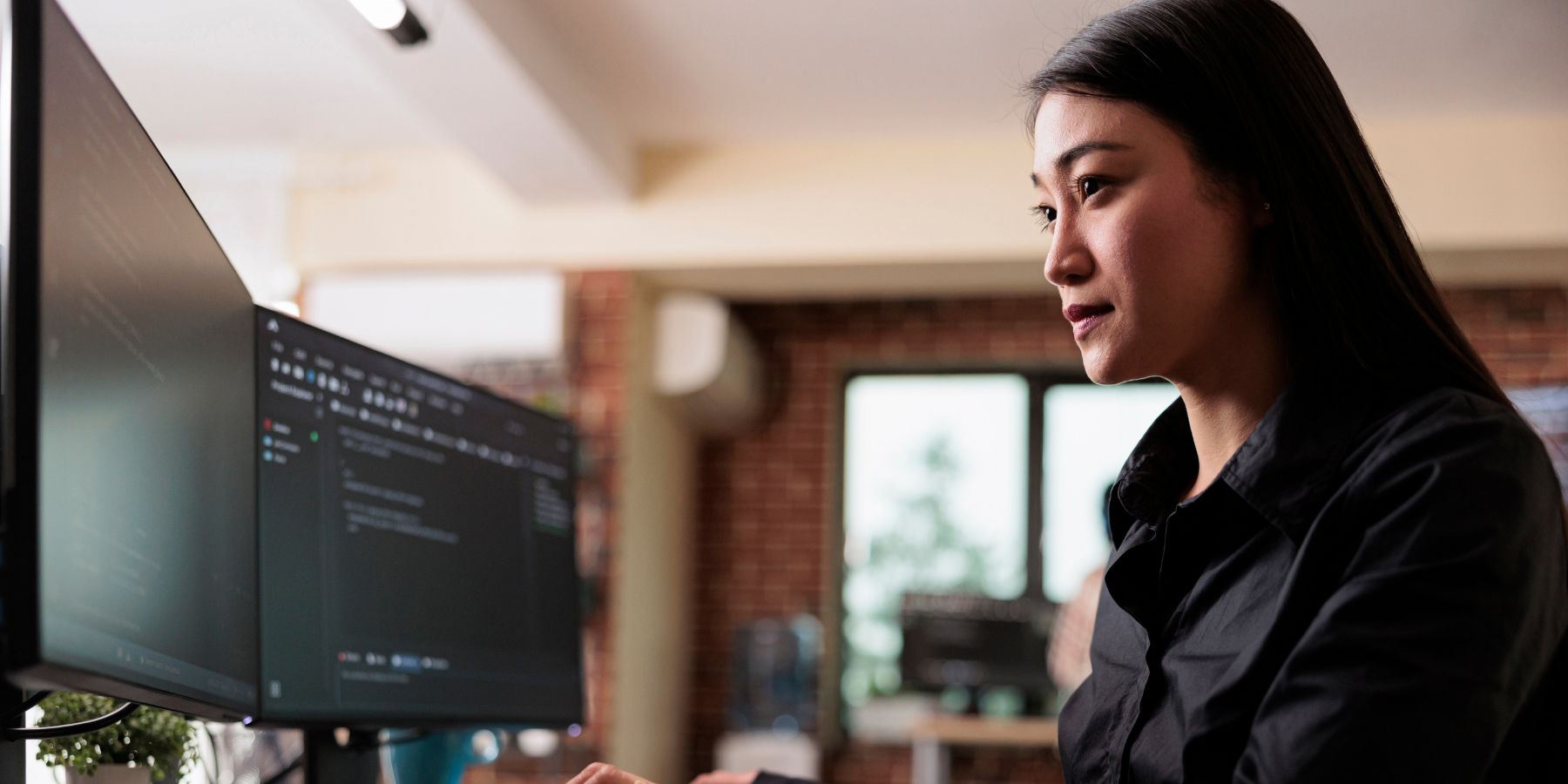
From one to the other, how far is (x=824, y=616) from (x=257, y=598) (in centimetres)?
527

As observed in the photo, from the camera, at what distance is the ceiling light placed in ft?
11.3

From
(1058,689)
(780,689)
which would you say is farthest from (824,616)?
(1058,689)

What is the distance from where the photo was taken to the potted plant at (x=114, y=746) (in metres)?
1.13

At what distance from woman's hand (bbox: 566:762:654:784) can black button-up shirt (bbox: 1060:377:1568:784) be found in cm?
38

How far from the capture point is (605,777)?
1.12 metres

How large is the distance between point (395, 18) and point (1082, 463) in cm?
381

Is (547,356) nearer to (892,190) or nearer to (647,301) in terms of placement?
(647,301)

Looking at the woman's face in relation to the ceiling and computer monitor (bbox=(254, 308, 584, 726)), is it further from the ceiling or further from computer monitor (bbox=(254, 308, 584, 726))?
the ceiling

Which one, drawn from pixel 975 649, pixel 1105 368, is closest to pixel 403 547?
pixel 1105 368

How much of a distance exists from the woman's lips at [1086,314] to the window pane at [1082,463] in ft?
16.9

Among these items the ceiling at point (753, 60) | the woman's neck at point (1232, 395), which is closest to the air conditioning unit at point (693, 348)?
the ceiling at point (753, 60)

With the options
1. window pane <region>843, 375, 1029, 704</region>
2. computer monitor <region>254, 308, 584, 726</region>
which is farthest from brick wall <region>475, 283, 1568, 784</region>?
computer monitor <region>254, 308, 584, 726</region>

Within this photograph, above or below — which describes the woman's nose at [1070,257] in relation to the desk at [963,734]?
above

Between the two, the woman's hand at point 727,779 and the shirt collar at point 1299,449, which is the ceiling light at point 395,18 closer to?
the woman's hand at point 727,779
